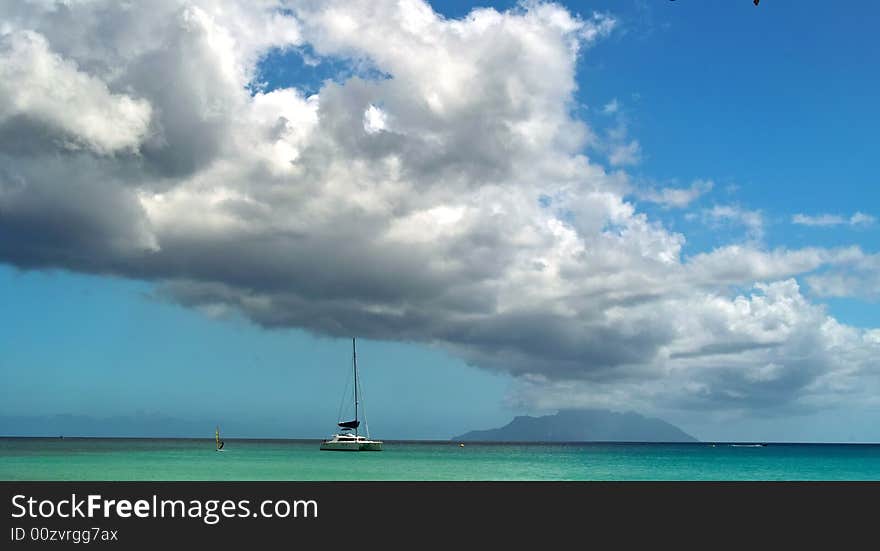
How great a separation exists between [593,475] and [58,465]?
68.2 meters
